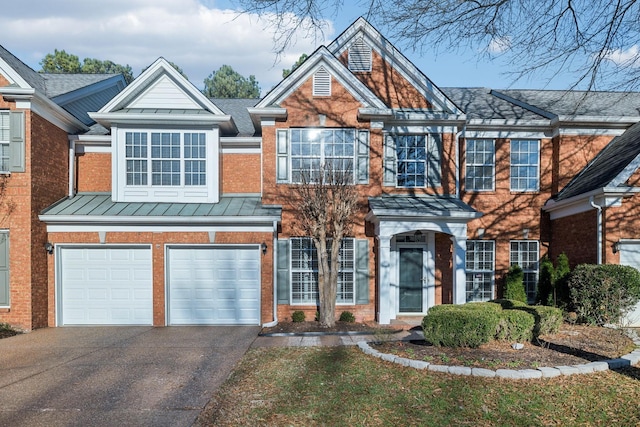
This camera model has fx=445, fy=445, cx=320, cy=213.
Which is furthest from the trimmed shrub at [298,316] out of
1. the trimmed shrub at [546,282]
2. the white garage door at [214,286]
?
the trimmed shrub at [546,282]

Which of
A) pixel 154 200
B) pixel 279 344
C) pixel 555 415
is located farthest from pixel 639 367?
pixel 154 200

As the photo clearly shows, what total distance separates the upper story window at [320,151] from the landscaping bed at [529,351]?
560 centimetres

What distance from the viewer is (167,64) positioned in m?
12.9

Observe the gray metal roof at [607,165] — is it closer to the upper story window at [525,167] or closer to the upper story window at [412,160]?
the upper story window at [525,167]

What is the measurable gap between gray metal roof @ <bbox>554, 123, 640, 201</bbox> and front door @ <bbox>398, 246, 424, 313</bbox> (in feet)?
15.4

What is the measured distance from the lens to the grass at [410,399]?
5.48m

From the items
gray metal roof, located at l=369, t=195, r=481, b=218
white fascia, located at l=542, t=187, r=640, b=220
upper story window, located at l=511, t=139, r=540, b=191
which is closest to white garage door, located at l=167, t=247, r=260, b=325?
gray metal roof, located at l=369, t=195, r=481, b=218

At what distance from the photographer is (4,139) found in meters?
11.7

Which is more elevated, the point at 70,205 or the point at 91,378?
the point at 70,205

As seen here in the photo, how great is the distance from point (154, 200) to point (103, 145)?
2.52 m

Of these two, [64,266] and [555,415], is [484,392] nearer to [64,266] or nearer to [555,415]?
[555,415]

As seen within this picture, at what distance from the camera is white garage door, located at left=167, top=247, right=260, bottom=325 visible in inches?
488

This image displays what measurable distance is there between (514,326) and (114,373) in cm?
730

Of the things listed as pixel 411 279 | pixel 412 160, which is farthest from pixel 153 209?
pixel 411 279
